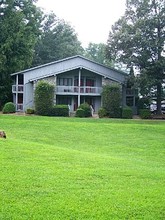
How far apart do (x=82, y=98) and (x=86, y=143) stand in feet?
71.5

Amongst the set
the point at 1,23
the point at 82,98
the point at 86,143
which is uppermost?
the point at 1,23

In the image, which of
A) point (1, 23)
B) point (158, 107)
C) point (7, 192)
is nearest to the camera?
point (7, 192)

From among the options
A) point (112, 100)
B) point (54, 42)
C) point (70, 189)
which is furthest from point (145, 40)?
point (70, 189)

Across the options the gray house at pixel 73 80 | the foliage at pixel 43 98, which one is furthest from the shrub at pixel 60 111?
the gray house at pixel 73 80

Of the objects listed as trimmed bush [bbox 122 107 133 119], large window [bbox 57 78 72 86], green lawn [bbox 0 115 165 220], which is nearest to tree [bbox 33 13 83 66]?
large window [bbox 57 78 72 86]

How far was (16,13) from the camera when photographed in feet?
145

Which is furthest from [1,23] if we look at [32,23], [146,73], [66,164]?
[66,164]

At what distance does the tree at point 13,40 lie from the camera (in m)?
42.9

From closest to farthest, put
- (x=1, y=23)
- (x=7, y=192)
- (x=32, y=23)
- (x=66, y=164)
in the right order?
(x=7, y=192) → (x=66, y=164) → (x=1, y=23) → (x=32, y=23)

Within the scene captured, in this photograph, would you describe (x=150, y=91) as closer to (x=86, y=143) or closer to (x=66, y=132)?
(x=66, y=132)

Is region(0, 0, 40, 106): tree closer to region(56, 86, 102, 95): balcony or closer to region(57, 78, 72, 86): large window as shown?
region(57, 78, 72, 86): large window

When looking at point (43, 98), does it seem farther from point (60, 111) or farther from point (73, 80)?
point (73, 80)

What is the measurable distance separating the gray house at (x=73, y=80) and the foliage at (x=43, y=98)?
249cm

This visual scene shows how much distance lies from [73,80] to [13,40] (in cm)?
861
